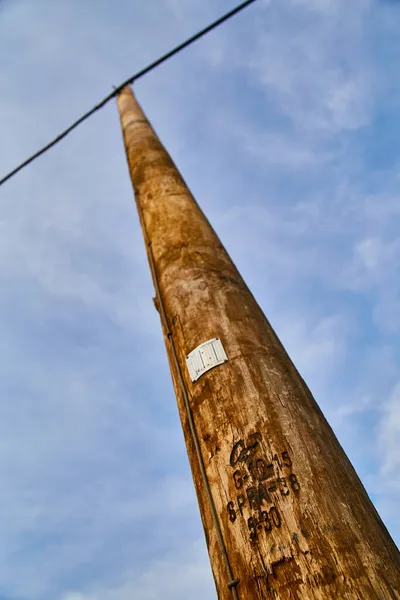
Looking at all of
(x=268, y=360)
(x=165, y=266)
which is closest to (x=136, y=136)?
(x=165, y=266)

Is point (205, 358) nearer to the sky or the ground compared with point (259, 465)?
nearer to the sky

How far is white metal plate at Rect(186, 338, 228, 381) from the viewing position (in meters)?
1.72

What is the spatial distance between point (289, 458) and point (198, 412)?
1.42 feet

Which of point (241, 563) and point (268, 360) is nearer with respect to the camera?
point (241, 563)

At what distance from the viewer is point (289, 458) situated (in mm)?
1336

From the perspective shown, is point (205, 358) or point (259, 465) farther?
point (205, 358)

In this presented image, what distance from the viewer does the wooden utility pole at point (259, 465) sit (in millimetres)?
1105

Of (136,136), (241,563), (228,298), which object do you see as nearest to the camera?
(241,563)

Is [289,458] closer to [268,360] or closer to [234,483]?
[234,483]

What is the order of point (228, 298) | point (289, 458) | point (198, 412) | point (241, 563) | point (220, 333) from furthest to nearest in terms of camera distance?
point (228, 298)
point (220, 333)
point (198, 412)
point (289, 458)
point (241, 563)

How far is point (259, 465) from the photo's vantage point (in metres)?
1.34

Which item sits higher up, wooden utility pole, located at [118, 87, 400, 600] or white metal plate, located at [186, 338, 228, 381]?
white metal plate, located at [186, 338, 228, 381]

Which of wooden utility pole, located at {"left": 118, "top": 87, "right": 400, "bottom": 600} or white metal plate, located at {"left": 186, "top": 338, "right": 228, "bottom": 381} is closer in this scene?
wooden utility pole, located at {"left": 118, "top": 87, "right": 400, "bottom": 600}

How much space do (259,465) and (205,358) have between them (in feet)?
1.75
